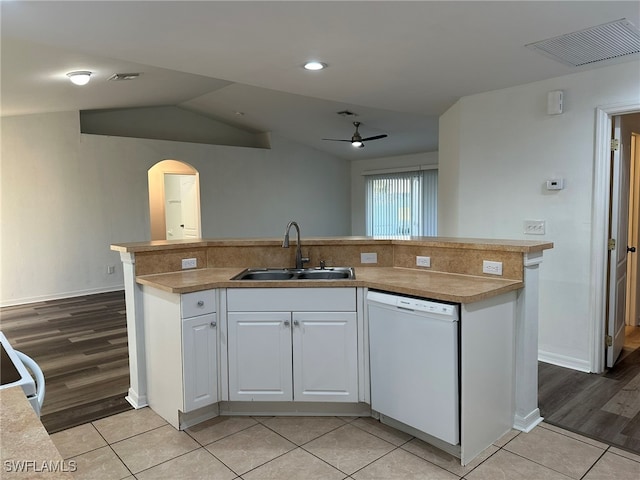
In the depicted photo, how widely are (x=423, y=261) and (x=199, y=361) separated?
1553mm

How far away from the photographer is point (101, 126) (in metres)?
6.98

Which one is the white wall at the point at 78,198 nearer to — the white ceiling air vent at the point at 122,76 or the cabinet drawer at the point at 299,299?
the white ceiling air vent at the point at 122,76

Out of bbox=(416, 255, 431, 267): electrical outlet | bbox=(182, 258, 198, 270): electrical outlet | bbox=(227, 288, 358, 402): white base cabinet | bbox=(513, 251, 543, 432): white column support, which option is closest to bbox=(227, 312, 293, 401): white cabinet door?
bbox=(227, 288, 358, 402): white base cabinet

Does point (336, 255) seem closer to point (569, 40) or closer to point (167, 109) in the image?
point (569, 40)

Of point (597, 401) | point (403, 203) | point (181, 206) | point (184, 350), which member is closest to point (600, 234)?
point (597, 401)

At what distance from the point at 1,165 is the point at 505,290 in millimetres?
6189

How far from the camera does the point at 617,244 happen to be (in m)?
3.51

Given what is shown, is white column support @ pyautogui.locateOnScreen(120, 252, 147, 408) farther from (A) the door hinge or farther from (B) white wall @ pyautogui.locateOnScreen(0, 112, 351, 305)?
(B) white wall @ pyautogui.locateOnScreen(0, 112, 351, 305)

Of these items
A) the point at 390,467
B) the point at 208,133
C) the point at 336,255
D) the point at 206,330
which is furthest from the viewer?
the point at 208,133

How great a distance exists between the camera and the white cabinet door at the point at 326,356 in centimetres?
266

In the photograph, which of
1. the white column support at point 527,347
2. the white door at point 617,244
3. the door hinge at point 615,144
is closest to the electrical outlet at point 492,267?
the white column support at point 527,347

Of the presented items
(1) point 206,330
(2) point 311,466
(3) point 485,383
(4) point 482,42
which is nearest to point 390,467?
(2) point 311,466

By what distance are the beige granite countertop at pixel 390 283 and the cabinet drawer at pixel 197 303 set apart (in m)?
0.04

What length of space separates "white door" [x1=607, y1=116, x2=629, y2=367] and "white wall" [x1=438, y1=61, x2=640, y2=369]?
0.19 meters
